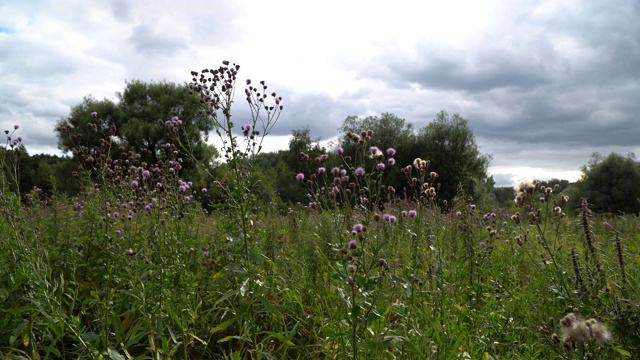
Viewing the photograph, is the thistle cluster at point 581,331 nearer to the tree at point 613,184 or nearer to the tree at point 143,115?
the tree at point 143,115

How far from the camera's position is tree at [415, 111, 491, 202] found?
1274 inches

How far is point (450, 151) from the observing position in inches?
1296

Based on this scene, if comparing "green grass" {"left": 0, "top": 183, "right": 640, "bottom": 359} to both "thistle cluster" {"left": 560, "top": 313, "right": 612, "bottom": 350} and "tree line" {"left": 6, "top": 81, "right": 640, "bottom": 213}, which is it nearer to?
"thistle cluster" {"left": 560, "top": 313, "right": 612, "bottom": 350}

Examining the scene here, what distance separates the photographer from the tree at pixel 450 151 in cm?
3236

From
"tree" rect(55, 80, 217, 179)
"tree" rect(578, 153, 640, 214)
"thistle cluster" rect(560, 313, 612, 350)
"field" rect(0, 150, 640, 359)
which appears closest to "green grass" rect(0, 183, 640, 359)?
"field" rect(0, 150, 640, 359)

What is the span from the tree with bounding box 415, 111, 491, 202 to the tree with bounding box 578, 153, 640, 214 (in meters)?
7.42

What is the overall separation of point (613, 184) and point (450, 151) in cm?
1147

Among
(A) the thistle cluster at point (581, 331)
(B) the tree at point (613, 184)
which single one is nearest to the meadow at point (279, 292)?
(A) the thistle cluster at point (581, 331)

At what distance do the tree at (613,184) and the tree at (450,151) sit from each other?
7421 mm

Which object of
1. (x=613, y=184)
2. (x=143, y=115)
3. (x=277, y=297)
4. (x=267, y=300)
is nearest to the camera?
(x=267, y=300)

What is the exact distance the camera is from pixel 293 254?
16.7 feet

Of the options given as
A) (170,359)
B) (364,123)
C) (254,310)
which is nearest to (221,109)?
(254,310)

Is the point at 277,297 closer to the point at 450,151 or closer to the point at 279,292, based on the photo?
the point at 279,292

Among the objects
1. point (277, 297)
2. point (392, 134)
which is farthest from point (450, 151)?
point (277, 297)
